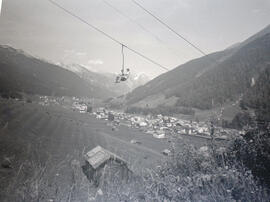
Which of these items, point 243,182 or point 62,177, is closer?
point 243,182

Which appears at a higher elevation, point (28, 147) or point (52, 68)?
point (52, 68)

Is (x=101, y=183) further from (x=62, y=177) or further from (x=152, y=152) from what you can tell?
(x=152, y=152)

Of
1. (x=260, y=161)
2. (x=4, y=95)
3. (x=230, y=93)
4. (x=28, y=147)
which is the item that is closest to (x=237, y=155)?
(x=260, y=161)

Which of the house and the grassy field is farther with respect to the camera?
the house

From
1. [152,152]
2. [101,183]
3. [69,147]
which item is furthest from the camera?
[152,152]

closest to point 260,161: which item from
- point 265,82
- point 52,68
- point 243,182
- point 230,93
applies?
point 243,182

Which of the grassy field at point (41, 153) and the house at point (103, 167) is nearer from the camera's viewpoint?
the grassy field at point (41, 153)

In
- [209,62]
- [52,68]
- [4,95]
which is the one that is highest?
[209,62]

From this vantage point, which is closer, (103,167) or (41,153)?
(103,167)

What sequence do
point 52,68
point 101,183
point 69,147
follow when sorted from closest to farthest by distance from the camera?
point 101,183 < point 69,147 < point 52,68
